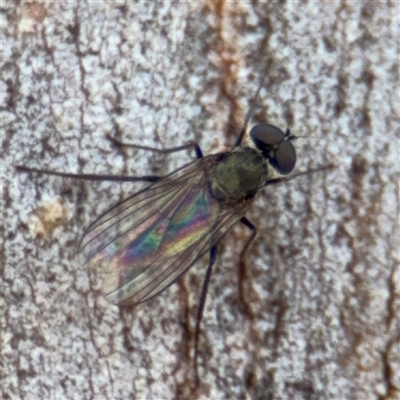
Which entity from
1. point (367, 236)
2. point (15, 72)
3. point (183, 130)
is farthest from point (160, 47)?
point (367, 236)

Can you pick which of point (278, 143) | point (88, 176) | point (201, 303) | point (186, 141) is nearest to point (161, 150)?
point (186, 141)

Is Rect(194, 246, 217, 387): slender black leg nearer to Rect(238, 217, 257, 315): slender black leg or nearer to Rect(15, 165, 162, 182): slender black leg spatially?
Rect(238, 217, 257, 315): slender black leg

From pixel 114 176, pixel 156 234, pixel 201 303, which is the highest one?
pixel 114 176

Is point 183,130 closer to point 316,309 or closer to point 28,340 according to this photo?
point 316,309

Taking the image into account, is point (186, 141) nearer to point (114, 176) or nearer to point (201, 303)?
point (114, 176)

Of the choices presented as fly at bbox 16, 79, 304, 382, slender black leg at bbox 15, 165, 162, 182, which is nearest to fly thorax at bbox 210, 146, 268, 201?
fly at bbox 16, 79, 304, 382

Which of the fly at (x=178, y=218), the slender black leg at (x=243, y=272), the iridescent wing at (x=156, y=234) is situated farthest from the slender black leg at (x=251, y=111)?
the slender black leg at (x=243, y=272)

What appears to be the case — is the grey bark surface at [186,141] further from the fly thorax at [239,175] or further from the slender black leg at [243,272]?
the fly thorax at [239,175]
